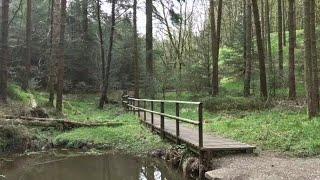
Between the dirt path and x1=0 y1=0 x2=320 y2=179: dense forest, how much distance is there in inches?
36.7

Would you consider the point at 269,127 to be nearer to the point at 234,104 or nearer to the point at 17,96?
the point at 234,104

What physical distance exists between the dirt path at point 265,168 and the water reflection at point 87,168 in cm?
140

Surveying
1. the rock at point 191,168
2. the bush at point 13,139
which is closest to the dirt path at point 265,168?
the rock at point 191,168

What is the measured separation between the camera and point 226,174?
7754 mm

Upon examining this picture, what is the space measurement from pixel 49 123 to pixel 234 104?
834cm

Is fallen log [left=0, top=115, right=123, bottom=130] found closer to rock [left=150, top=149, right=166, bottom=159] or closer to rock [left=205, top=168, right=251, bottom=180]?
rock [left=150, top=149, right=166, bottom=159]

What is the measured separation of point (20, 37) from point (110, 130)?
2158cm

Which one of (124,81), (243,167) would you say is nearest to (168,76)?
(124,81)

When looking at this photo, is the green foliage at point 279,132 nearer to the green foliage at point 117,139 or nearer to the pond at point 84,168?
the green foliage at point 117,139

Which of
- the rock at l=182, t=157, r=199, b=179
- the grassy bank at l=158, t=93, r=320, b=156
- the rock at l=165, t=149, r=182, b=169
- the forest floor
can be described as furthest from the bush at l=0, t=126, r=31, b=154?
the rock at l=182, t=157, r=199, b=179

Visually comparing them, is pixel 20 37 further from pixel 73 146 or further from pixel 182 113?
pixel 73 146

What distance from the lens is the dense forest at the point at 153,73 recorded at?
13195mm

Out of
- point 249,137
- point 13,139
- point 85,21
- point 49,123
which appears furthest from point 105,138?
point 85,21

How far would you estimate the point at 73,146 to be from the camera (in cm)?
1388
